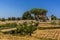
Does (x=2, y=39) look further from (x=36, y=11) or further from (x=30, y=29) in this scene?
(x=36, y=11)

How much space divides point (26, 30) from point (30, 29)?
0.72m

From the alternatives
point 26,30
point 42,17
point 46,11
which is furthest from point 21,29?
point 46,11

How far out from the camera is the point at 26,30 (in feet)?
83.5

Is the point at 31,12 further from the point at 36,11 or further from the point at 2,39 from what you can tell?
the point at 2,39

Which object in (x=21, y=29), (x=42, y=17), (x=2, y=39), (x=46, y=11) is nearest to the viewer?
(x=2, y=39)

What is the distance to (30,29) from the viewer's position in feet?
85.0

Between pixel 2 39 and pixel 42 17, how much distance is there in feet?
244

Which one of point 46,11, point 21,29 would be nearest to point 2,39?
point 21,29

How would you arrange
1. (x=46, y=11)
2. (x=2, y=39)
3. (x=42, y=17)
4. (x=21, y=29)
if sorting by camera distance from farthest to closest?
(x=46, y=11) → (x=42, y=17) → (x=21, y=29) → (x=2, y=39)

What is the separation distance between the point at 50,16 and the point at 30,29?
203 feet

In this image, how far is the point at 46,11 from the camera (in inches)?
3568

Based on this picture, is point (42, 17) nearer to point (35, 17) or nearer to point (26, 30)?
point (35, 17)

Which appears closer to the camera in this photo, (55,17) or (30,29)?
(30,29)

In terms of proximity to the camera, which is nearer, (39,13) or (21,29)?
(21,29)
